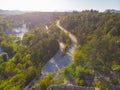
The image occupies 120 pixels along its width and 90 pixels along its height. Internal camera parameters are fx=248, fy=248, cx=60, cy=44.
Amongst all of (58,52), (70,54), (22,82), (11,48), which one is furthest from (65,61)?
(11,48)

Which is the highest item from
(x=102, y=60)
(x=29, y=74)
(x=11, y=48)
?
(x=102, y=60)

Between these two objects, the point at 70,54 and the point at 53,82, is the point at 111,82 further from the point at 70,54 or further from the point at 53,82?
the point at 70,54

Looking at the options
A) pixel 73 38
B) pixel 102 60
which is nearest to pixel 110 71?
pixel 102 60

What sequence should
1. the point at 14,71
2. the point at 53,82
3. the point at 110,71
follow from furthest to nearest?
the point at 14,71 < the point at 110,71 < the point at 53,82

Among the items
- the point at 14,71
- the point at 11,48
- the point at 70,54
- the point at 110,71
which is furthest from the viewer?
the point at 11,48

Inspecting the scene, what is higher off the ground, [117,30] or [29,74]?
[117,30]

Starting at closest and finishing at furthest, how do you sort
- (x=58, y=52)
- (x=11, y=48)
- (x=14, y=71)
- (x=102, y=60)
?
(x=102, y=60) → (x=14, y=71) → (x=58, y=52) → (x=11, y=48)

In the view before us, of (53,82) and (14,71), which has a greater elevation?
(53,82)

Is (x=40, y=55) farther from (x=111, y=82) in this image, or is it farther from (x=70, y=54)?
(x=111, y=82)

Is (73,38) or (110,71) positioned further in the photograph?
(73,38)
